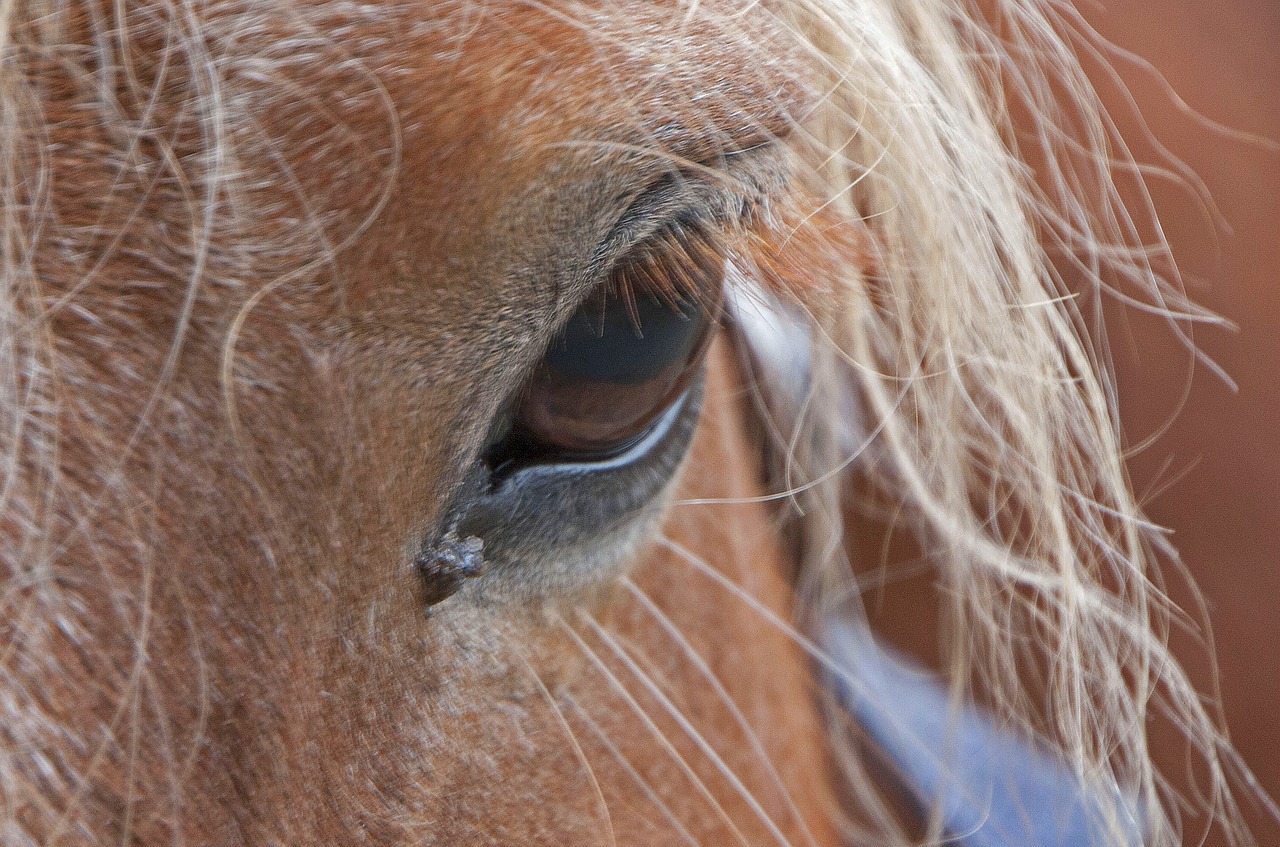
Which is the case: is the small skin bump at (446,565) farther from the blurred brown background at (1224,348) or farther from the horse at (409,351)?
the blurred brown background at (1224,348)

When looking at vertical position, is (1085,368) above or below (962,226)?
below

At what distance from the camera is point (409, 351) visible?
18.3 inches

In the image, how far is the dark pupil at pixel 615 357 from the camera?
516mm

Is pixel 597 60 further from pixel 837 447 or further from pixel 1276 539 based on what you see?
pixel 1276 539

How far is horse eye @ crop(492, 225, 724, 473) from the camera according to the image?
20.2 inches

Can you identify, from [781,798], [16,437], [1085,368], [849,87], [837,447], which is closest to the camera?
[16,437]

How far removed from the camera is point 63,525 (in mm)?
414

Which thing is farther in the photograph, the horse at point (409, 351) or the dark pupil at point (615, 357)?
the dark pupil at point (615, 357)

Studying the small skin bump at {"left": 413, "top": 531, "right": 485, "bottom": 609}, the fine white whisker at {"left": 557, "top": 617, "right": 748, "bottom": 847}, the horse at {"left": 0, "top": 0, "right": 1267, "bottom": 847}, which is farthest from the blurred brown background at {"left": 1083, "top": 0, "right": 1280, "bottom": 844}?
the small skin bump at {"left": 413, "top": 531, "right": 485, "bottom": 609}

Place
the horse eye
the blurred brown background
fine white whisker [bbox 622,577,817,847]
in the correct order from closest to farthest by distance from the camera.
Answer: the horse eye
fine white whisker [bbox 622,577,817,847]
the blurred brown background

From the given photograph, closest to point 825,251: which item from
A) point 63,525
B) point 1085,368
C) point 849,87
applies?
point 849,87

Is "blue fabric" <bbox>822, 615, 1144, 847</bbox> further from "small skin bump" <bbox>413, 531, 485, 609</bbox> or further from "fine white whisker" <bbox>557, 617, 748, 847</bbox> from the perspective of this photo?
"small skin bump" <bbox>413, 531, 485, 609</bbox>

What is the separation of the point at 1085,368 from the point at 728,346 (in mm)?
421

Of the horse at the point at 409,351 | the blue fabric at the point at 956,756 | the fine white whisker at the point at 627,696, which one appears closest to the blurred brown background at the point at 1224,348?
the blue fabric at the point at 956,756
